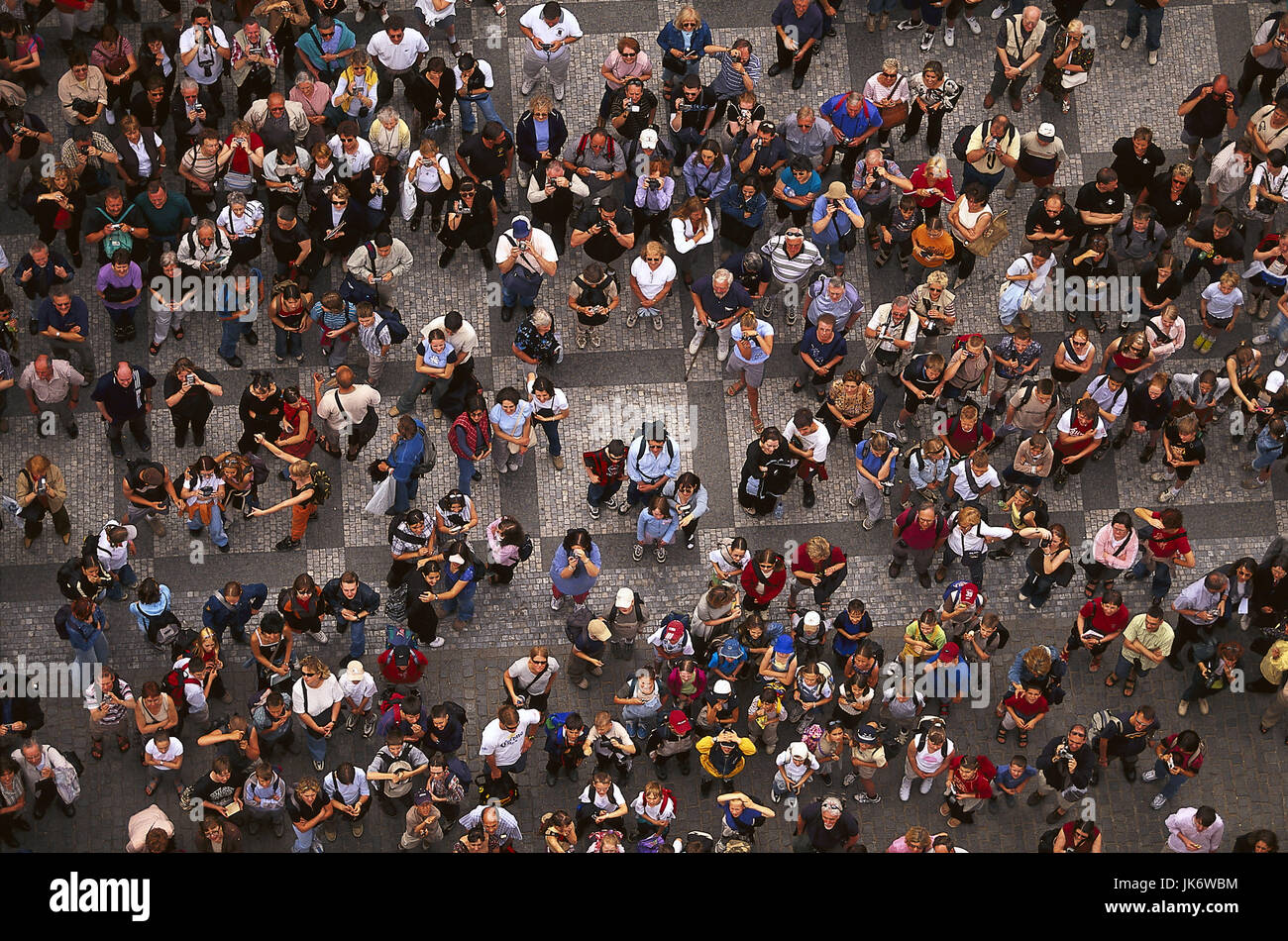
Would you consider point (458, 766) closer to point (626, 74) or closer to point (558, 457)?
point (558, 457)

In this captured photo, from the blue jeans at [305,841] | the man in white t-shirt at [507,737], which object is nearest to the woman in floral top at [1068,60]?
the man in white t-shirt at [507,737]

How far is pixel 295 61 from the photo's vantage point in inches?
891

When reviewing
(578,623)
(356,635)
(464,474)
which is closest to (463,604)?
(356,635)

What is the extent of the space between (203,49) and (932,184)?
902 cm

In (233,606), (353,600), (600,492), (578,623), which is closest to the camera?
(233,606)

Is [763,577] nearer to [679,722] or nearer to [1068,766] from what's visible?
[679,722]

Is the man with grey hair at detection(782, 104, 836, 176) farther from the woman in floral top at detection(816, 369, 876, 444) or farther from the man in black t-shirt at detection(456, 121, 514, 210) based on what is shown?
the man in black t-shirt at detection(456, 121, 514, 210)

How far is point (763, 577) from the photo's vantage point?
63.2 ft

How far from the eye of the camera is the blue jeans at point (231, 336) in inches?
831

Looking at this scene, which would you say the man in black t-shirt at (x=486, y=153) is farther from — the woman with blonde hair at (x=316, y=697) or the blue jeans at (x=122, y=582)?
the woman with blonde hair at (x=316, y=697)

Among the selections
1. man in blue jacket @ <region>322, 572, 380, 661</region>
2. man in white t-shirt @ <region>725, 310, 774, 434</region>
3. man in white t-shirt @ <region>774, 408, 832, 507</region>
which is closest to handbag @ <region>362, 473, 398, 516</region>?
man in blue jacket @ <region>322, 572, 380, 661</region>

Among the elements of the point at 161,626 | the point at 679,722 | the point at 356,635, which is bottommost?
the point at 679,722

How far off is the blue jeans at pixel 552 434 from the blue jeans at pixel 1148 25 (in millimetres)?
9739

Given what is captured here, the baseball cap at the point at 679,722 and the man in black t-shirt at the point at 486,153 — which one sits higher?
the man in black t-shirt at the point at 486,153
